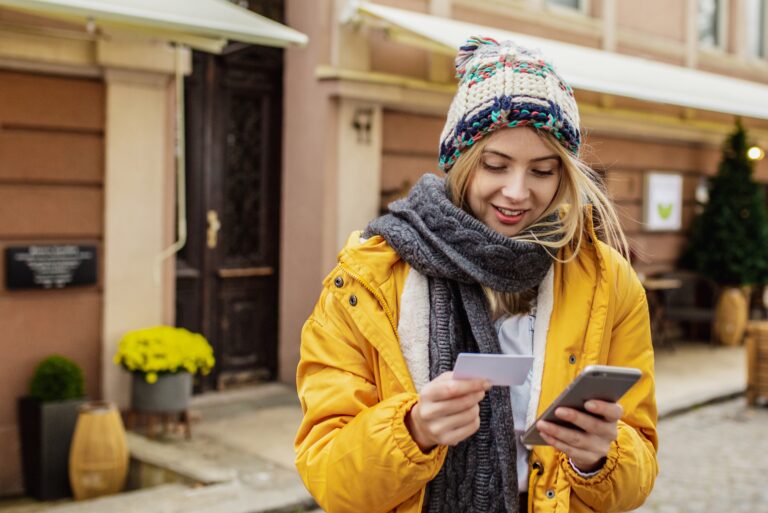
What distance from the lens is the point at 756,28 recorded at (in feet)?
52.7

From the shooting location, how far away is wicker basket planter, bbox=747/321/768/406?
9.38 meters

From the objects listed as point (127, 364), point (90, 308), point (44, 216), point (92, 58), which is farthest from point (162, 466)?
point (92, 58)

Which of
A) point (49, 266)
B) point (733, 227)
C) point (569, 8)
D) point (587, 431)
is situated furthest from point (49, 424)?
point (733, 227)

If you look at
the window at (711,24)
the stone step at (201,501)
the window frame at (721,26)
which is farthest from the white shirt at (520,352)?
the window frame at (721,26)

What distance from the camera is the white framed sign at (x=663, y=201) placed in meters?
13.2

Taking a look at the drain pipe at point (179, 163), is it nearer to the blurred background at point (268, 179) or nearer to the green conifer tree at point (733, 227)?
the blurred background at point (268, 179)

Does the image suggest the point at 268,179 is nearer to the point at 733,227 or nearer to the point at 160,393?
the point at 160,393

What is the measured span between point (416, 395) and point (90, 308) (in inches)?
224

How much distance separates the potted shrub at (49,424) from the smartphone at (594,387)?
541cm

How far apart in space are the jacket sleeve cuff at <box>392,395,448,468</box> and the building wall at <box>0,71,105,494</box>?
5.50m

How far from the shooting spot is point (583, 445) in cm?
192

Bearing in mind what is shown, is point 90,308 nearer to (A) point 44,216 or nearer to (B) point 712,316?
(A) point 44,216

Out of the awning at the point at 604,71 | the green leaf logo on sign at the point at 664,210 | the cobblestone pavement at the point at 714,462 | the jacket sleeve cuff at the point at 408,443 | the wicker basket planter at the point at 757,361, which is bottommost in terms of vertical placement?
the cobblestone pavement at the point at 714,462

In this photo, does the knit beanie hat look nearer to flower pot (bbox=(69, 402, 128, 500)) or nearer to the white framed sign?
flower pot (bbox=(69, 402, 128, 500))
